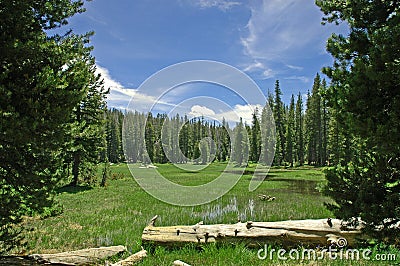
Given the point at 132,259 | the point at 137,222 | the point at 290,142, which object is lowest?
the point at 137,222

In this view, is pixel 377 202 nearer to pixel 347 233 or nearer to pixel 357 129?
pixel 357 129

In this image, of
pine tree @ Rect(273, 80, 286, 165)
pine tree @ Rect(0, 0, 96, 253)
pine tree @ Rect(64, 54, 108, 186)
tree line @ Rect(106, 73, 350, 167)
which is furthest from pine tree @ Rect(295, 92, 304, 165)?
pine tree @ Rect(0, 0, 96, 253)

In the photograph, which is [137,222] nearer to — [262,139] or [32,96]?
[32,96]

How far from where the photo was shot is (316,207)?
16.1 meters

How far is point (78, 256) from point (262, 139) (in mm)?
64875

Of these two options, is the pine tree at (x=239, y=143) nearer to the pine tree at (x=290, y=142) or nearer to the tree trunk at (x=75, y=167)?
the pine tree at (x=290, y=142)

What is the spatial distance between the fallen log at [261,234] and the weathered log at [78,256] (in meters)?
→ 1.15

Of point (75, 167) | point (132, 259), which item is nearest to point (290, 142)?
point (75, 167)

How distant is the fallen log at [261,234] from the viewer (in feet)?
27.3

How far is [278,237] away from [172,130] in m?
99.0

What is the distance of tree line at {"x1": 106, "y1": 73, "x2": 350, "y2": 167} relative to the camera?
218 feet

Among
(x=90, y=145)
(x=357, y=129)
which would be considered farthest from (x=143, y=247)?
(x=90, y=145)

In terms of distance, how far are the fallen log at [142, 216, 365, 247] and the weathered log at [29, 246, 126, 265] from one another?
3.77 ft

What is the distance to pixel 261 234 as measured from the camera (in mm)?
8477
